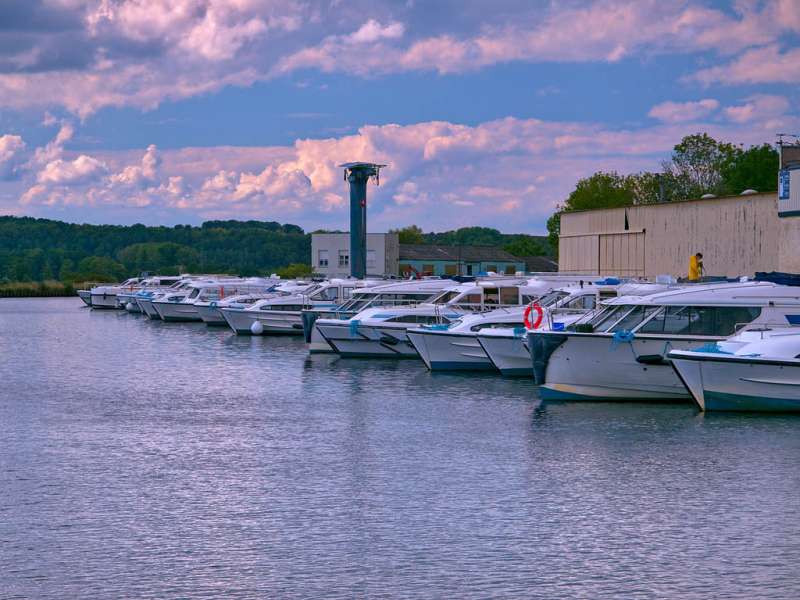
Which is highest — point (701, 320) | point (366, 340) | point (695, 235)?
point (695, 235)

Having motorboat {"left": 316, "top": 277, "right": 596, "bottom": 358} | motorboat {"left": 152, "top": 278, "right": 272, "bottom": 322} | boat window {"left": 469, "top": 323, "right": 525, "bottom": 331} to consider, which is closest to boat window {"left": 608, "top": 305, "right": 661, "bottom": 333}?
boat window {"left": 469, "top": 323, "right": 525, "bottom": 331}

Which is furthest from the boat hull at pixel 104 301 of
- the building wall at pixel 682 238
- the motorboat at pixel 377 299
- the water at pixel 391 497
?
the water at pixel 391 497

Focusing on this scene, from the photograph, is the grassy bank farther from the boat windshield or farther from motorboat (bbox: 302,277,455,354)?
the boat windshield

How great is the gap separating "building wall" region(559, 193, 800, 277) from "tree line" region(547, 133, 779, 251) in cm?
3194

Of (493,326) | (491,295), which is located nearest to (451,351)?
(493,326)

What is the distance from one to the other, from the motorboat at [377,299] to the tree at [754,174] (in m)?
73.5

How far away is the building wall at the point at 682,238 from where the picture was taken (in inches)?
2347

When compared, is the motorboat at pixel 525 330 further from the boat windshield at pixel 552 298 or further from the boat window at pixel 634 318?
the boat window at pixel 634 318

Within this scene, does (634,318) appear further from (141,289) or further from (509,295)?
(141,289)

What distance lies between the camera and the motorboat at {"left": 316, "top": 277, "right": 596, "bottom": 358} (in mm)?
43188

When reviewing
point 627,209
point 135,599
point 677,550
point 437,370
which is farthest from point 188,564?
point 627,209

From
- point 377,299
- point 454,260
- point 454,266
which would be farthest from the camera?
point 454,266

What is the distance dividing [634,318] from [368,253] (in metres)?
105

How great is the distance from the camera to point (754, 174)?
116m
